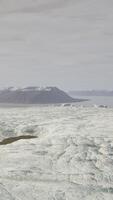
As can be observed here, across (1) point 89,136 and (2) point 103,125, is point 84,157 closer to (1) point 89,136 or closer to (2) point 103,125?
(1) point 89,136

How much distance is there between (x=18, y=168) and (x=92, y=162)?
3.59 metres

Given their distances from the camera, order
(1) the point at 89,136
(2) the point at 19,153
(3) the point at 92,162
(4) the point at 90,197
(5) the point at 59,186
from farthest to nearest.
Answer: (1) the point at 89,136
(2) the point at 19,153
(3) the point at 92,162
(5) the point at 59,186
(4) the point at 90,197

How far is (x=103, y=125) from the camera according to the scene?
25031 mm

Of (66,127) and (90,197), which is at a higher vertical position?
(66,127)

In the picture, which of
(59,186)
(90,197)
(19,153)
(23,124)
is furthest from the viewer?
(23,124)

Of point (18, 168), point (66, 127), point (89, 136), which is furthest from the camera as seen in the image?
point (66, 127)

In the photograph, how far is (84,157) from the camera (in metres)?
15.9

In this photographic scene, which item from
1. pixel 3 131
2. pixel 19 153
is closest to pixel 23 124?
pixel 3 131

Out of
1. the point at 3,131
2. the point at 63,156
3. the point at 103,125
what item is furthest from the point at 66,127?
the point at 63,156

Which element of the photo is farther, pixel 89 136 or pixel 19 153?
pixel 89 136

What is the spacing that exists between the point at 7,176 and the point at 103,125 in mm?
13204

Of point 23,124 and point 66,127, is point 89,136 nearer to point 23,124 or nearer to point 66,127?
point 66,127

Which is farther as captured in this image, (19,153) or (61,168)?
(19,153)

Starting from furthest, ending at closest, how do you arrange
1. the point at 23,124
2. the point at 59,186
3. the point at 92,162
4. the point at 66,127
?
the point at 23,124, the point at 66,127, the point at 92,162, the point at 59,186
